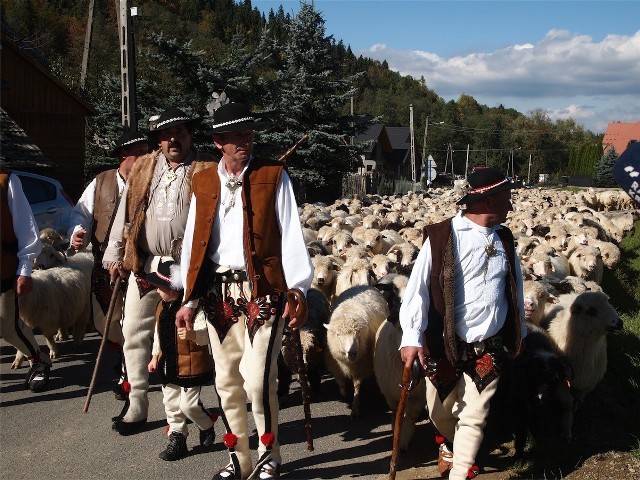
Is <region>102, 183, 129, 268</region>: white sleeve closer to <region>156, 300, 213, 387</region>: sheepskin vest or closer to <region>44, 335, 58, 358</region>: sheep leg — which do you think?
<region>156, 300, 213, 387</region>: sheepskin vest

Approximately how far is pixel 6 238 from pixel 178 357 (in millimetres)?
2046

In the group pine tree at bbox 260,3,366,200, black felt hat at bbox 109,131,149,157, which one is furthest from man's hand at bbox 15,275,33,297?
pine tree at bbox 260,3,366,200

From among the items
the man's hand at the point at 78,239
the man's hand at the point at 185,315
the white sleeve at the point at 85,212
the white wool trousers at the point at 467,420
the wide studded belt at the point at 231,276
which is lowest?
the white wool trousers at the point at 467,420

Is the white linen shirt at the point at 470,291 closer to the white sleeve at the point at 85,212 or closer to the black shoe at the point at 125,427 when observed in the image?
the black shoe at the point at 125,427

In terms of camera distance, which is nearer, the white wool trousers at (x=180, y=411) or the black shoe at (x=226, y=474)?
the black shoe at (x=226, y=474)

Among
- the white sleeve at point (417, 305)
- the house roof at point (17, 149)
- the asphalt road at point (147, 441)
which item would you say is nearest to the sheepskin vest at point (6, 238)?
the asphalt road at point (147, 441)

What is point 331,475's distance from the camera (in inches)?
184

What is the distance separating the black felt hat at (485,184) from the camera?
3979 mm

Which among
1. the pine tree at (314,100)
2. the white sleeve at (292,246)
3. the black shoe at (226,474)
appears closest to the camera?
the white sleeve at (292,246)

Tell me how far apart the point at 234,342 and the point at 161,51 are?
58.0 feet

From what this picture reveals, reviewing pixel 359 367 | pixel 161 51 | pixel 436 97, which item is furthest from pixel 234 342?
pixel 436 97

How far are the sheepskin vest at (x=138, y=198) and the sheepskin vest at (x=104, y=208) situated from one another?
746 mm

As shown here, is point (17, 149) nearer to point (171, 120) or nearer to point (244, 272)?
point (171, 120)

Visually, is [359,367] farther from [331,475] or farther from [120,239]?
[120,239]
